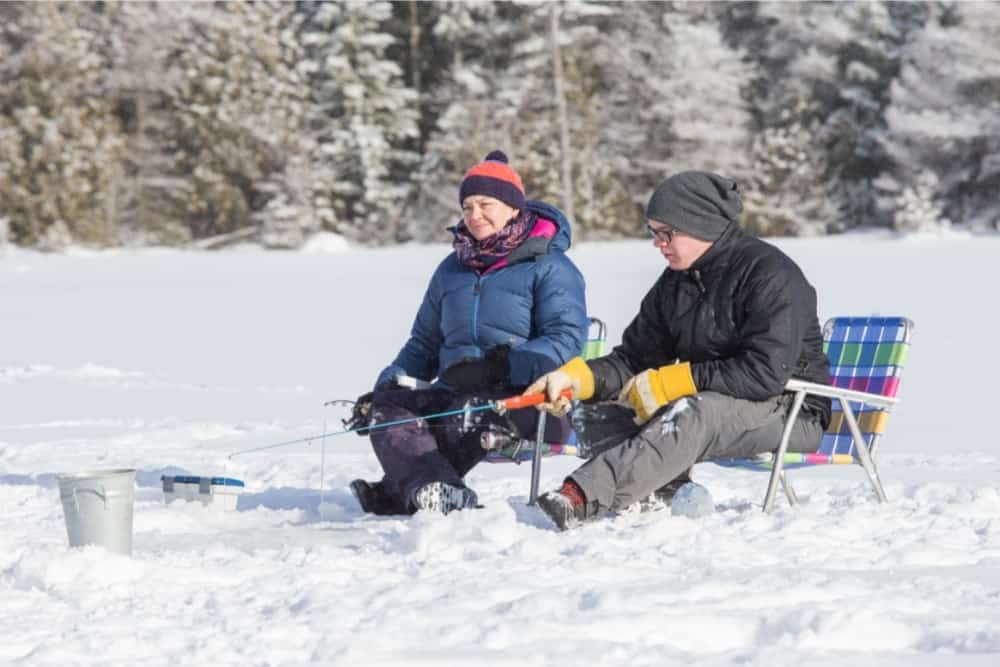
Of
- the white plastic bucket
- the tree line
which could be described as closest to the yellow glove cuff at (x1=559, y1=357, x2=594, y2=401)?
the white plastic bucket

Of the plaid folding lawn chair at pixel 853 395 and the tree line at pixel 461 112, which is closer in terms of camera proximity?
the plaid folding lawn chair at pixel 853 395

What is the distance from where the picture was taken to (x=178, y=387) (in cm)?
948

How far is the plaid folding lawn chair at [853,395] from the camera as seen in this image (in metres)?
4.11

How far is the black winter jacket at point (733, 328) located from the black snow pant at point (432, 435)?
0.42m

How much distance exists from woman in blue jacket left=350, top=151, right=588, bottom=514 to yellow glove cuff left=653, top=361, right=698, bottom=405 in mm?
515

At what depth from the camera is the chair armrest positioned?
402 centimetres

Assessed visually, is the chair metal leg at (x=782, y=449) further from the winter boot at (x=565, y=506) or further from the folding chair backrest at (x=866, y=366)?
the winter boot at (x=565, y=506)

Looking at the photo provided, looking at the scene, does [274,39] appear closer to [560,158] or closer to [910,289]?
[560,158]

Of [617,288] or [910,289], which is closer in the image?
[910,289]

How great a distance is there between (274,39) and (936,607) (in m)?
26.4

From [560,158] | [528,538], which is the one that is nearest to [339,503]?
[528,538]

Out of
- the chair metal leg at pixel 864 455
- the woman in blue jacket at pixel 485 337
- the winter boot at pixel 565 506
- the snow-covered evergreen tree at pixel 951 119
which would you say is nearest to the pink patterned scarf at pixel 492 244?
the woman in blue jacket at pixel 485 337

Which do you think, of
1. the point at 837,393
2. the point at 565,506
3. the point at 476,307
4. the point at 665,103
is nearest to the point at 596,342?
the point at 476,307

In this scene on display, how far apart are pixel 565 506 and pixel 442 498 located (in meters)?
0.55
